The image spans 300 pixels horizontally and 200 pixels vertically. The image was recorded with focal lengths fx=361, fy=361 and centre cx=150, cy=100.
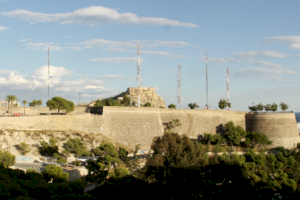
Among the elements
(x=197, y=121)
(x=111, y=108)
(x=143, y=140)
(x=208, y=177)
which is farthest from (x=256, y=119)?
(x=208, y=177)

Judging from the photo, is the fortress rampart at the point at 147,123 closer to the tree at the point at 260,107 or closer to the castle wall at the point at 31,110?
the castle wall at the point at 31,110

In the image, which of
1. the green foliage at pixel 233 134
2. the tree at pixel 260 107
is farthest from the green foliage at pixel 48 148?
the tree at pixel 260 107

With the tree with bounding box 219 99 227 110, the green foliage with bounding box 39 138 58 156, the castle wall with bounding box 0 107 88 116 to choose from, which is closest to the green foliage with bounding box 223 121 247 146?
the tree with bounding box 219 99 227 110

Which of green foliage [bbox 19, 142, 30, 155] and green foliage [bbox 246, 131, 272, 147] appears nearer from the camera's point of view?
green foliage [bbox 19, 142, 30, 155]

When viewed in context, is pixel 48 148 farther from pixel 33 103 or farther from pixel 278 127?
pixel 278 127

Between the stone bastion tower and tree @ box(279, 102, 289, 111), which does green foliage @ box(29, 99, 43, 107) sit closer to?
the stone bastion tower

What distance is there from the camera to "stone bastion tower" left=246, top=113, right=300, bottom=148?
59.2 metres

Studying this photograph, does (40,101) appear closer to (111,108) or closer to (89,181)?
(111,108)

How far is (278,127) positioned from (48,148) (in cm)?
3728

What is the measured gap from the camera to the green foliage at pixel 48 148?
42.4 meters

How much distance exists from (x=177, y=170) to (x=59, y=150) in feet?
57.3

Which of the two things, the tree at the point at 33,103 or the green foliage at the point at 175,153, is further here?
the tree at the point at 33,103

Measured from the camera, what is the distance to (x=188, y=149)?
3584 centimetres

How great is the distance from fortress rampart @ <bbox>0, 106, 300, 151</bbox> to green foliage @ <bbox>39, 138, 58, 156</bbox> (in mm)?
4406
